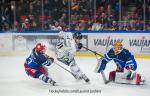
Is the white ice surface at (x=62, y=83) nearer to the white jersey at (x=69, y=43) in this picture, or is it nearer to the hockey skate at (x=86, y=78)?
the hockey skate at (x=86, y=78)

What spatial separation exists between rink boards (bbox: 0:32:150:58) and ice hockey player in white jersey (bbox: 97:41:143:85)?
119 millimetres

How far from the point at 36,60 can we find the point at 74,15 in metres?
1.04

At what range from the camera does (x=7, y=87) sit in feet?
16.6

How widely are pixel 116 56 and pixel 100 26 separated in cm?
94

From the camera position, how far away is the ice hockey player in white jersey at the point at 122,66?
16.4 feet

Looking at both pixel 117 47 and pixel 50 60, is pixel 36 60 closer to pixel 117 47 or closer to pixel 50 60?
pixel 50 60

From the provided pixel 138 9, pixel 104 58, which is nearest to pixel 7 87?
pixel 104 58

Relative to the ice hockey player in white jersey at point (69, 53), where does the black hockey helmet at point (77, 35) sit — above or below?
above

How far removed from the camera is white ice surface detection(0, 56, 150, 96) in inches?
194

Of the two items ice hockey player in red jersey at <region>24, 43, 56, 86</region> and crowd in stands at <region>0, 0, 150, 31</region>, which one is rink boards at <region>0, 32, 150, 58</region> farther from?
crowd in stands at <region>0, 0, 150, 31</region>

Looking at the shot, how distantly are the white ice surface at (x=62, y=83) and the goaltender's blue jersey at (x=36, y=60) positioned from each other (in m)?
0.06

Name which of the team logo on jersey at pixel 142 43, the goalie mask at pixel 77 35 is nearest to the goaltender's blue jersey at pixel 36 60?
the goalie mask at pixel 77 35

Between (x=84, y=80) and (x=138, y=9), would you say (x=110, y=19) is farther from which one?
(x=84, y=80)

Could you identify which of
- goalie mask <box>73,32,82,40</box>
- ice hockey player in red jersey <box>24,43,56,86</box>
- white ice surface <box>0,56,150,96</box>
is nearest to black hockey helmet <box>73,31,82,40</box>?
goalie mask <box>73,32,82,40</box>
